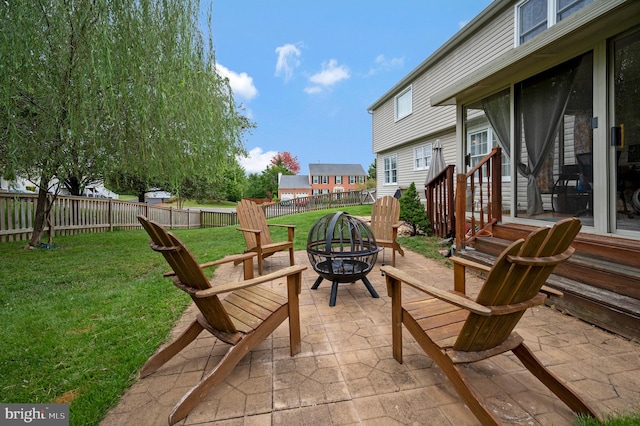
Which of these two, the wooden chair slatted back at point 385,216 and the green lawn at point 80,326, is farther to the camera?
the wooden chair slatted back at point 385,216

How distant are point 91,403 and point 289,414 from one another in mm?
1103

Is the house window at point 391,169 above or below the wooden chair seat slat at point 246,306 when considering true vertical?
above

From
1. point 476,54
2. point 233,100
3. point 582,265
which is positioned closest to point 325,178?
point 476,54

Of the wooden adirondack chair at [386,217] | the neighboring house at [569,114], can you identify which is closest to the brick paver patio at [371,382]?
the neighboring house at [569,114]

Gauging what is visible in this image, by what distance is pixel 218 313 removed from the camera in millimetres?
1633

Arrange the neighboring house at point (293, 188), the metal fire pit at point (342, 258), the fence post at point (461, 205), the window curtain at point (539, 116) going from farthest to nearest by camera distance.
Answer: the neighboring house at point (293, 188), the fence post at point (461, 205), the window curtain at point (539, 116), the metal fire pit at point (342, 258)

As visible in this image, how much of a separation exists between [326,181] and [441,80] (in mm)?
30821

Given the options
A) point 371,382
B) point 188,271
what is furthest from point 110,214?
point 371,382

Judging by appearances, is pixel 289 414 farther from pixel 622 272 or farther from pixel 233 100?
pixel 233 100

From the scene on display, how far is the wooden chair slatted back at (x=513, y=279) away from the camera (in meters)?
1.26

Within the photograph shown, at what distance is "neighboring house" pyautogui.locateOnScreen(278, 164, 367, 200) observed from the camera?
132 feet

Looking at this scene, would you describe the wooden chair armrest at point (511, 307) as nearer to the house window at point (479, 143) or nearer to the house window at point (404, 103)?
the house window at point (479, 143)
